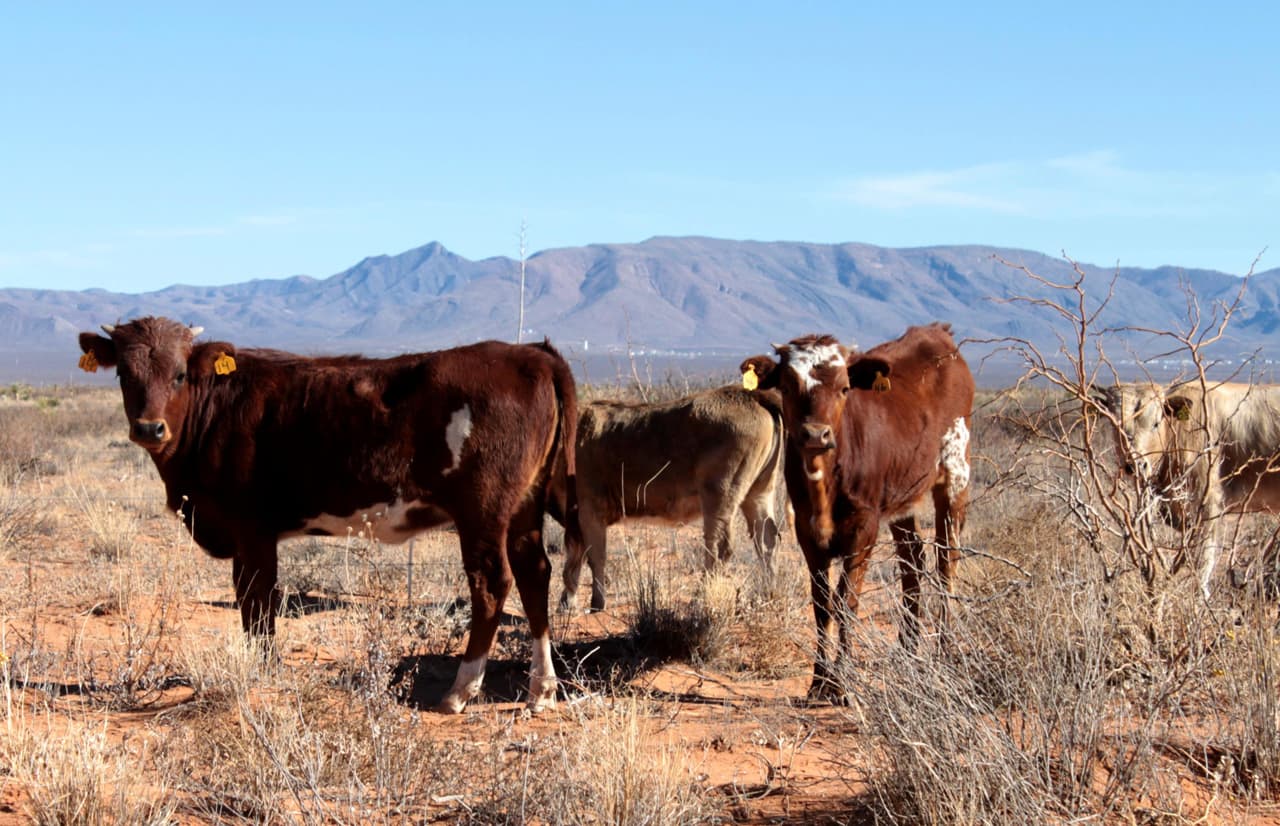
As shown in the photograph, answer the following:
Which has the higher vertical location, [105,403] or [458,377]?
[458,377]

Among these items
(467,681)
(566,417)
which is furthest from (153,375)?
(467,681)

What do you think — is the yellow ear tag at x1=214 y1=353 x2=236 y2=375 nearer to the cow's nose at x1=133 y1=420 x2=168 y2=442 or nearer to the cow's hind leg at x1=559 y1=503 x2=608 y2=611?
the cow's nose at x1=133 y1=420 x2=168 y2=442

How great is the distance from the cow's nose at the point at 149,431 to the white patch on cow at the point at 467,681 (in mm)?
2167

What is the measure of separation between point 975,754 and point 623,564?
296 inches

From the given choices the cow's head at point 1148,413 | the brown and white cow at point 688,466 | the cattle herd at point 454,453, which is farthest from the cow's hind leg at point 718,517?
the cow's head at point 1148,413


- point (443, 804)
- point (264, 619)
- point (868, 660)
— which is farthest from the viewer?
point (264, 619)

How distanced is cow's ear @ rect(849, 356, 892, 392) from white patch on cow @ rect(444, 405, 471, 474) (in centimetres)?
234

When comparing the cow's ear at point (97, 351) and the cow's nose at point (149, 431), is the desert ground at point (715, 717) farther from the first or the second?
the cow's ear at point (97, 351)

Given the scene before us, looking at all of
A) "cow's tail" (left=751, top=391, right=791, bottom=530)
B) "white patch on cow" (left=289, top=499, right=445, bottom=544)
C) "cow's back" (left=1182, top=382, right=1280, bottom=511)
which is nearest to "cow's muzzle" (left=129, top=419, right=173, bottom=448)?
"white patch on cow" (left=289, top=499, right=445, bottom=544)

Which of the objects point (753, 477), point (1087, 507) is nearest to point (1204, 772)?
point (1087, 507)

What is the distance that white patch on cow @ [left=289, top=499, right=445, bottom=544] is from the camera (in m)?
7.21

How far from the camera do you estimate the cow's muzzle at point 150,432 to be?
7.22 metres

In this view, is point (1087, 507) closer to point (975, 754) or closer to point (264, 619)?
point (975, 754)

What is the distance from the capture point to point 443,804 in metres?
4.89
